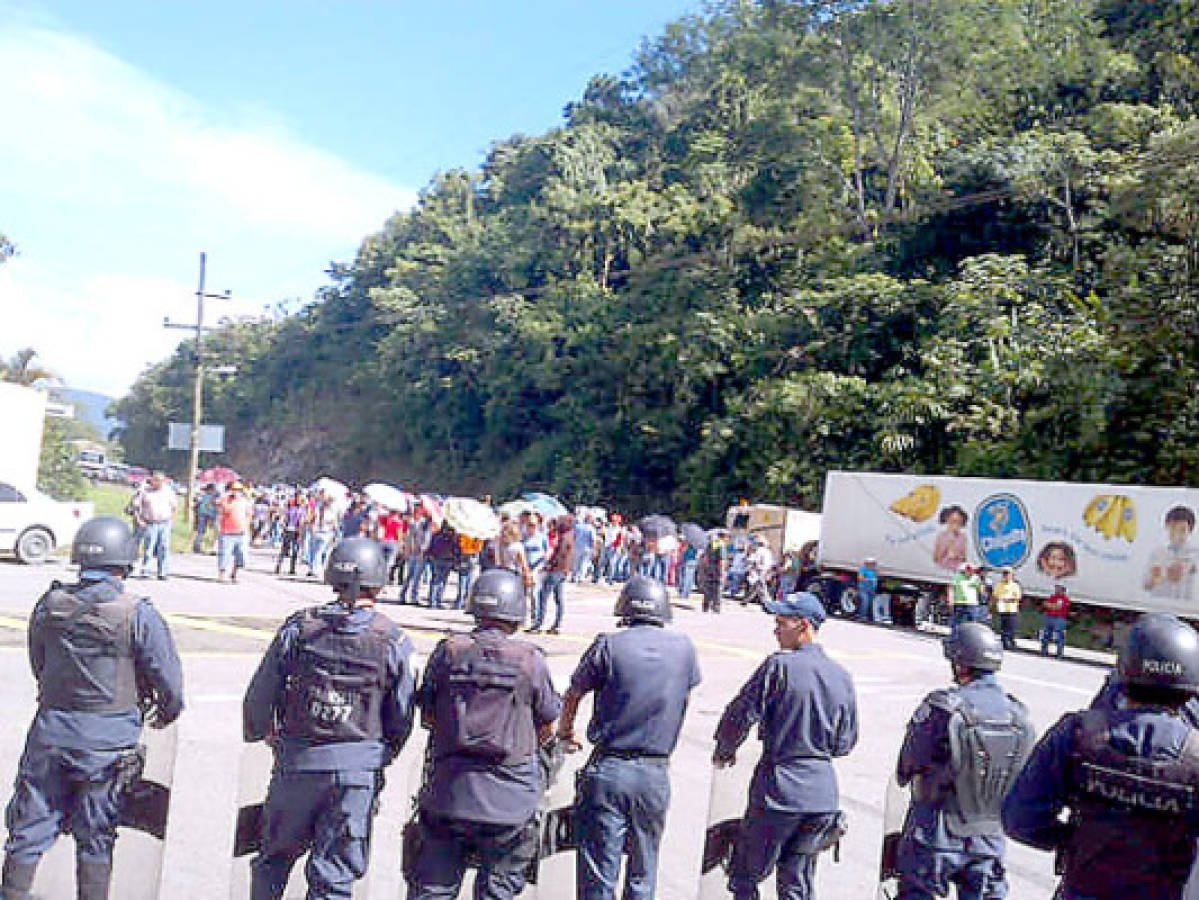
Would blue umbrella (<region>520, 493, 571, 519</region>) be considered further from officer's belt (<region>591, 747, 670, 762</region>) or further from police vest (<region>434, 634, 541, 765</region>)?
police vest (<region>434, 634, 541, 765</region>)

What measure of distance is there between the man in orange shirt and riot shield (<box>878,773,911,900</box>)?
533 inches

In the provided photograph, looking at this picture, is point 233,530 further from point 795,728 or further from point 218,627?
point 795,728

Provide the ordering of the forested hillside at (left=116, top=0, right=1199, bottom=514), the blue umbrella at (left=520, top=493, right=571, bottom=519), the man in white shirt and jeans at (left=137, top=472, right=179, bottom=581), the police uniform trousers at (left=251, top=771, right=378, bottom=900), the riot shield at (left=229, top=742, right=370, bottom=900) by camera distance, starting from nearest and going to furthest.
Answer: the police uniform trousers at (left=251, top=771, right=378, bottom=900) < the riot shield at (left=229, top=742, right=370, bottom=900) < the man in white shirt and jeans at (left=137, top=472, right=179, bottom=581) < the blue umbrella at (left=520, top=493, right=571, bottom=519) < the forested hillside at (left=116, top=0, right=1199, bottom=514)

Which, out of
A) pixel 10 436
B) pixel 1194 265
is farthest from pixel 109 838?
pixel 1194 265

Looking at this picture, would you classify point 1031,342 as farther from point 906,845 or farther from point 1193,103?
point 906,845

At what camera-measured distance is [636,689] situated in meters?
4.97

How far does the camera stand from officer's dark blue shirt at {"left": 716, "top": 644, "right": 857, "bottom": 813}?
488cm

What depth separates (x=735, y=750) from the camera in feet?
16.7

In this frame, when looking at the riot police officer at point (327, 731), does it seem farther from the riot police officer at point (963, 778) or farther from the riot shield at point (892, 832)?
the riot shield at point (892, 832)

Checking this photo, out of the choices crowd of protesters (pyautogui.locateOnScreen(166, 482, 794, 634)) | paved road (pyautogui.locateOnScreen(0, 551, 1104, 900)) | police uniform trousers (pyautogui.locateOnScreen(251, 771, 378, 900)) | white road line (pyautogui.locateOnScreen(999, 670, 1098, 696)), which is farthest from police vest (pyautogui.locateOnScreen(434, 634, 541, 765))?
white road line (pyautogui.locateOnScreen(999, 670, 1098, 696))

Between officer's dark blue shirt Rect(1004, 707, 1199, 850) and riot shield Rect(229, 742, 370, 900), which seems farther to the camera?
riot shield Rect(229, 742, 370, 900)

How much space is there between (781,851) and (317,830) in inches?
78.8

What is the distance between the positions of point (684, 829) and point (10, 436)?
842 inches

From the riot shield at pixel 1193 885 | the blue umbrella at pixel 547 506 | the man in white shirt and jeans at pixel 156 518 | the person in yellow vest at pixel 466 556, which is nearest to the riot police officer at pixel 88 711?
the riot shield at pixel 1193 885
